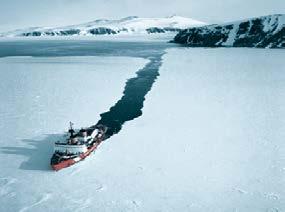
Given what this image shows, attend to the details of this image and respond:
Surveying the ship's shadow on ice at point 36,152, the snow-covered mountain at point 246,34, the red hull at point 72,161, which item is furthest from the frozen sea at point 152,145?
the snow-covered mountain at point 246,34

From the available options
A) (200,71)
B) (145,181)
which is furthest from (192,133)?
(200,71)

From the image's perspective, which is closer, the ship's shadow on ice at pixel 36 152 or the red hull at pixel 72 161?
the red hull at pixel 72 161

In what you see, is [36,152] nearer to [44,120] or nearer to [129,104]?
[44,120]

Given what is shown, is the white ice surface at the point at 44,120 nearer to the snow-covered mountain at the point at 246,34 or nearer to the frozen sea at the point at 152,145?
the frozen sea at the point at 152,145

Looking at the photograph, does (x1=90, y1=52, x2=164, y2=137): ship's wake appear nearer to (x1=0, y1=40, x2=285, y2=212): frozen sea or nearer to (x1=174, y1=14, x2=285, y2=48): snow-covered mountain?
(x1=0, y1=40, x2=285, y2=212): frozen sea

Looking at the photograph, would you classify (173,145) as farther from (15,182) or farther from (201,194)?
(15,182)
